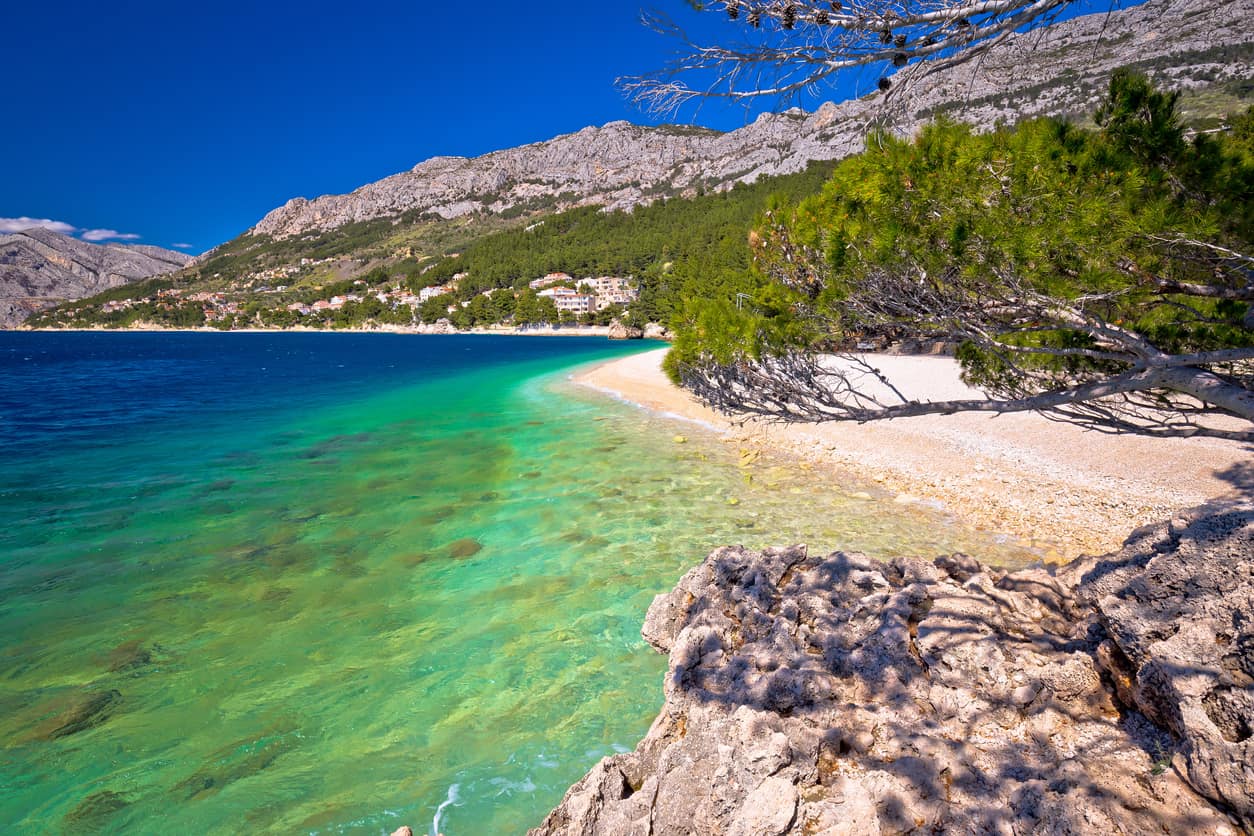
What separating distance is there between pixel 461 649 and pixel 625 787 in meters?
3.22

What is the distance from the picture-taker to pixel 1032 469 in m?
9.88

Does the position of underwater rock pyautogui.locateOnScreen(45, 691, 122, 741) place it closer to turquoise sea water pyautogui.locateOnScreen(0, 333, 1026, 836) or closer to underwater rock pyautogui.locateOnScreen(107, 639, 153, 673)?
turquoise sea water pyautogui.locateOnScreen(0, 333, 1026, 836)

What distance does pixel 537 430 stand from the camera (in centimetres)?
1770

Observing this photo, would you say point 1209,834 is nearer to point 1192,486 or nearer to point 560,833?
point 560,833

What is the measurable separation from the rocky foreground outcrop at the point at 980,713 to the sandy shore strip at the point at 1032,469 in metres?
4.05

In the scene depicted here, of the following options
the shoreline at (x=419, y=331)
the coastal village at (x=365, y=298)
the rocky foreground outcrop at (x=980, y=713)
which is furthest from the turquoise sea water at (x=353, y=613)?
the coastal village at (x=365, y=298)

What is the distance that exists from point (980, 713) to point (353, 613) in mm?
6564

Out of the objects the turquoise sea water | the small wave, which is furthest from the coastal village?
the small wave

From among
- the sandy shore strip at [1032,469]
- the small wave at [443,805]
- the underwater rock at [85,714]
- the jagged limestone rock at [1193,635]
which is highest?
the jagged limestone rock at [1193,635]

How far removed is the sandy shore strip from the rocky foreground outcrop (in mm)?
4046

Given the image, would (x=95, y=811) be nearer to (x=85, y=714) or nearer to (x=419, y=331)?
(x=85, y=714)

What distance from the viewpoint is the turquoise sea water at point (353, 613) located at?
14.3ft

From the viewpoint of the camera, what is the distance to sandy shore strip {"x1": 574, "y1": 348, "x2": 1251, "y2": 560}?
789cm

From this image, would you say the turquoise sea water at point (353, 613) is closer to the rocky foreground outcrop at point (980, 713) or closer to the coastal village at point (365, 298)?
the rocky foreground outcrop at point (980, 713)
